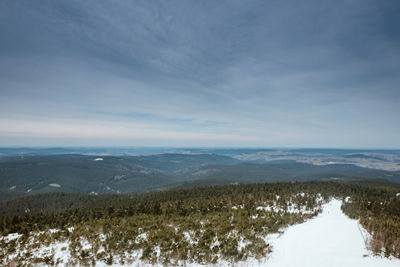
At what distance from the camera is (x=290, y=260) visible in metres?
12.7

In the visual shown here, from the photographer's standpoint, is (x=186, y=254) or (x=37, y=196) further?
(x=37, y=196)

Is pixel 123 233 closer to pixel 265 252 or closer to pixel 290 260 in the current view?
pixel 265 252

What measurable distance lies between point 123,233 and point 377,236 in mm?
22133

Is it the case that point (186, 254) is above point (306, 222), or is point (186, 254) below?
above

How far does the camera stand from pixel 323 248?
14539 mm

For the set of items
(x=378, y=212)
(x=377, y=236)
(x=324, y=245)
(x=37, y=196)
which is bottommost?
(x=37, y=196)

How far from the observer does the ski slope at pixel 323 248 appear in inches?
476

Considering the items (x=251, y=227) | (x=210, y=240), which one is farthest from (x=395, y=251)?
(x=210, y=240)

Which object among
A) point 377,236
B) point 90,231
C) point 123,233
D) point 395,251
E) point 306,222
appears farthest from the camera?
point 306,222

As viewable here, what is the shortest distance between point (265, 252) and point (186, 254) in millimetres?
5776

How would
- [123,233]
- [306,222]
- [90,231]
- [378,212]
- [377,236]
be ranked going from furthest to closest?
[378,212]
[306,222]
[90,231]
[123,233]
[377,236]

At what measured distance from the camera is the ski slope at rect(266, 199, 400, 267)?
476 inches

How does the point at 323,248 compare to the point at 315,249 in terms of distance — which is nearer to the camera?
the point at 315,249

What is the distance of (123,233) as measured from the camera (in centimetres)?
1830
